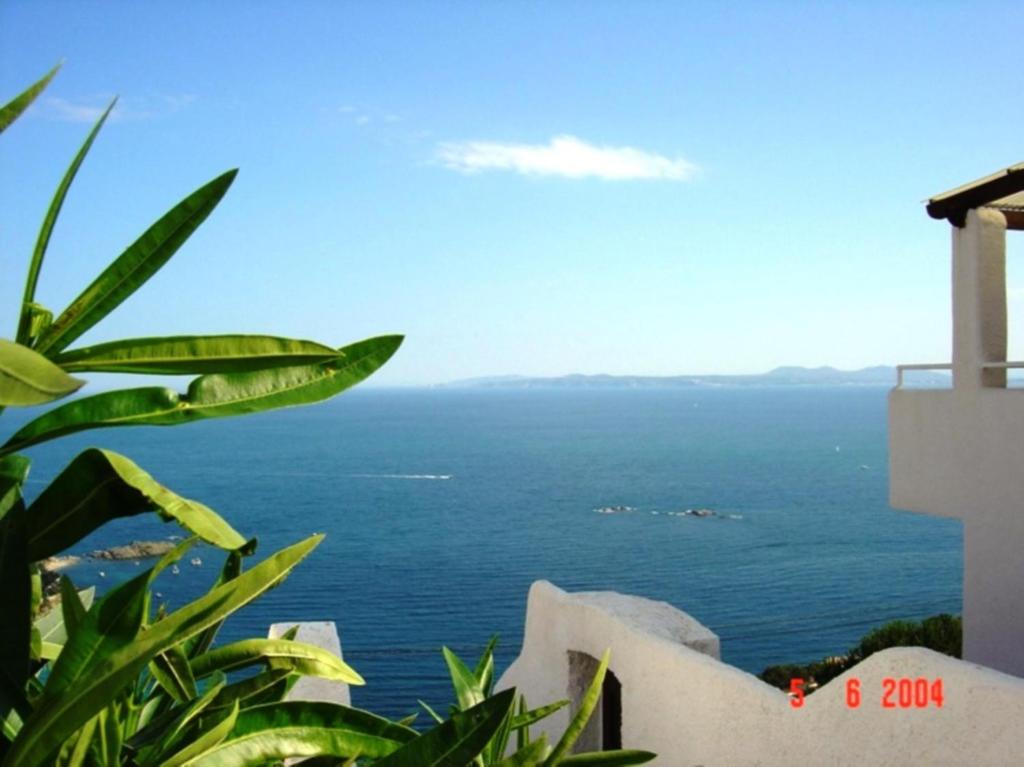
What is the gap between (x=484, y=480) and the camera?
Answer: 233 feet

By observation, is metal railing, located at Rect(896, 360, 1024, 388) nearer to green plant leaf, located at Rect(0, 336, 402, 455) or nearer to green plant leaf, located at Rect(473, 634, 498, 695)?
green plant leaf, located at Rect(473, 634, 498, 695)

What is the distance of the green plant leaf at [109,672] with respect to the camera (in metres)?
0.95

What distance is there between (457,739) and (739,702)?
403 centimetres

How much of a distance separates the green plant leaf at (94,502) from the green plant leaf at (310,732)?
326 mm

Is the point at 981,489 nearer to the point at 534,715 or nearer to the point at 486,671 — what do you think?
the point at 486,671

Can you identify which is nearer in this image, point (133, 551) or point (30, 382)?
point (30, 382)

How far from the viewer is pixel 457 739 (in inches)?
44.7

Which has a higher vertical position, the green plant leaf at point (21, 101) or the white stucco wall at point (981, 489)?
the green plant leaf at point (21, 101)

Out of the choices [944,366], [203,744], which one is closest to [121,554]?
[944,366]

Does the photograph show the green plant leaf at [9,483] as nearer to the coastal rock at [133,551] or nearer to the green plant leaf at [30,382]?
the green plant leaf at [30,382]

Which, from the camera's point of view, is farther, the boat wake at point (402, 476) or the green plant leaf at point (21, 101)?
the boat wake at point (402, 476)
